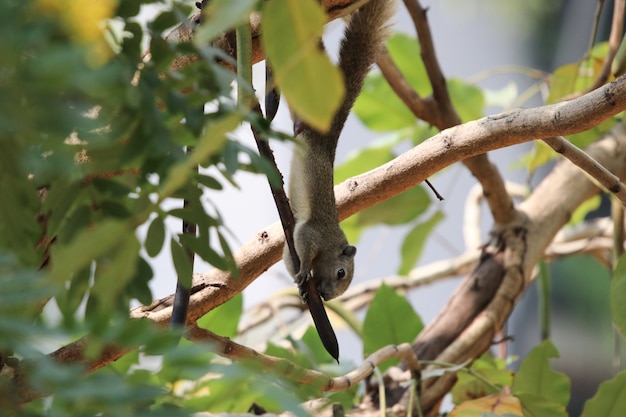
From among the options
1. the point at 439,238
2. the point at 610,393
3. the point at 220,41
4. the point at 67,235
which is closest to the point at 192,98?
the point at 67,235

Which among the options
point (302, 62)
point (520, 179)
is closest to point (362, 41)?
point (302, 62)

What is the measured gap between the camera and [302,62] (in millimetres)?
229

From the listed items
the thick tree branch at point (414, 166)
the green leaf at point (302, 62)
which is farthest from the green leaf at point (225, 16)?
the thick tree branch at point (414, 166)

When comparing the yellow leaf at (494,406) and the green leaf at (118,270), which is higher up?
the yellow leaf at (494,406)

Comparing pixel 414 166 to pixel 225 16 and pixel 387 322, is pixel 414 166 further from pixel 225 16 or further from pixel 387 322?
pixel 225 16

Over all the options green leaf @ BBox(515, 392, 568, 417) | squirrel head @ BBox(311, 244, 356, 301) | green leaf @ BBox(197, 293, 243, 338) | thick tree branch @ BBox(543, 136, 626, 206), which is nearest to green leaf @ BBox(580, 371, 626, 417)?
green leaf @ BBox(515, 392, 568, 417)

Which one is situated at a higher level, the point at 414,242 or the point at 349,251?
the point at 414,242

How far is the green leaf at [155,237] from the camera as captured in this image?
0.36 metres

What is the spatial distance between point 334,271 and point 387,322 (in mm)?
153

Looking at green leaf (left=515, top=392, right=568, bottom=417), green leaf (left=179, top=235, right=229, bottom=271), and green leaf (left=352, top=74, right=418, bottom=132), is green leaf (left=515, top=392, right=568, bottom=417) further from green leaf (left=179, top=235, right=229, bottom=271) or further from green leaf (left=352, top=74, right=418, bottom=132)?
green leaf (left=352, top=74, right=418, bottom=132)

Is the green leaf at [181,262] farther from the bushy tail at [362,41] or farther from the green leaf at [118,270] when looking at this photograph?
the bushy tail at [362,41]

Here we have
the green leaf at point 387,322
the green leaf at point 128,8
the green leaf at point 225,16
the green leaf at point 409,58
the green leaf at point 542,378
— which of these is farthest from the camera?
the green leaf at point 409,58

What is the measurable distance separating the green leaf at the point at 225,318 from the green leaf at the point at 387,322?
0.20m

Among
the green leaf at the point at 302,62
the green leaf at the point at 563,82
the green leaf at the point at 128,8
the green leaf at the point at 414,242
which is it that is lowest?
the green leaf at the point at 302,62
